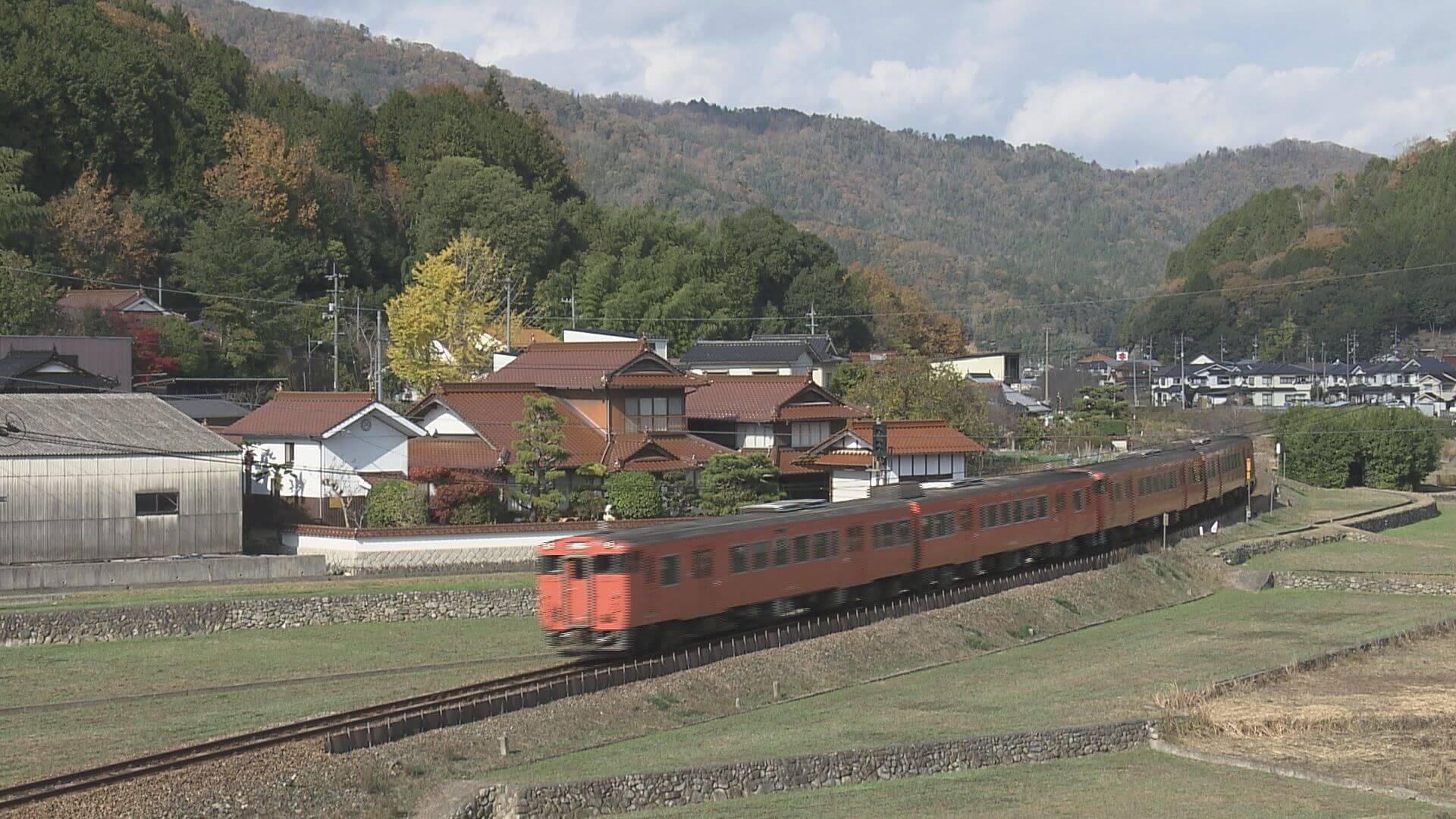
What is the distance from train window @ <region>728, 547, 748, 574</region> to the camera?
2475cm

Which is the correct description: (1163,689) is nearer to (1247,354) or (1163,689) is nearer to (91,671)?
(91,671)

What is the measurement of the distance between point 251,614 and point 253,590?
238 centimetres

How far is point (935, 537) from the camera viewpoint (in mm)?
31062

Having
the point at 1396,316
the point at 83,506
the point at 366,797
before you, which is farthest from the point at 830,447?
the point at 1396,316

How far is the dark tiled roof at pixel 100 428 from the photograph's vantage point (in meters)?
36.7

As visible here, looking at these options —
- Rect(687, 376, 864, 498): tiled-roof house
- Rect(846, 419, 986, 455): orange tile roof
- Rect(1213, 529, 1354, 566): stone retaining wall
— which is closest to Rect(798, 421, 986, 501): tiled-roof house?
Rect(846, 419, 986, 455): orange tile roof

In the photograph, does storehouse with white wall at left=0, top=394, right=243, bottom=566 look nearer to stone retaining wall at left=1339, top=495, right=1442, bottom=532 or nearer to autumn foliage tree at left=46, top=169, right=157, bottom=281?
autumn foliage tree at left=46, top=169, right=157, bottom=281

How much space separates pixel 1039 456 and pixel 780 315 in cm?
4075

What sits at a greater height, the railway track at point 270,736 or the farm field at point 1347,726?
the railway track at point 270,736

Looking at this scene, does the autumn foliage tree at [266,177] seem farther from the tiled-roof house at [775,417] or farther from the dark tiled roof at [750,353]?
the tiled-roof house at [775,417]

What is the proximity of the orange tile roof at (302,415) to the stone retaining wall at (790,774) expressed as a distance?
2591 centimetres

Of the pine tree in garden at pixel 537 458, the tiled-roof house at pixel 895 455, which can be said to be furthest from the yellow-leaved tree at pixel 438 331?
the tiled-roof house at pixel 895 455

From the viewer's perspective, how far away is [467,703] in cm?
2039

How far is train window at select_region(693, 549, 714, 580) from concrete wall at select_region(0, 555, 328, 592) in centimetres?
1582
